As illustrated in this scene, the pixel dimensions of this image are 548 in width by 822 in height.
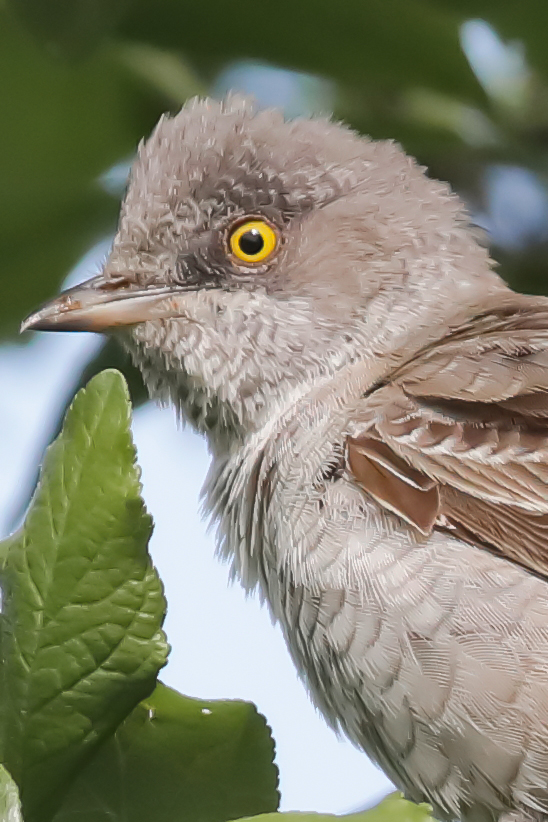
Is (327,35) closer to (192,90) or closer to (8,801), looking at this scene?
(192,90)

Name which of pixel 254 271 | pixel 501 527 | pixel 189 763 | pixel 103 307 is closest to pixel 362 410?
pixel 501 527

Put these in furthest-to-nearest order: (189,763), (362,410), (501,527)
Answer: (362,410) → (501,527) → (189,763)

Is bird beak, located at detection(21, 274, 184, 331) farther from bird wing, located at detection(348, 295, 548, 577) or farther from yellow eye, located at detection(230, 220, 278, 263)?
bird wing, located at detection(348, 295, 548, 577)

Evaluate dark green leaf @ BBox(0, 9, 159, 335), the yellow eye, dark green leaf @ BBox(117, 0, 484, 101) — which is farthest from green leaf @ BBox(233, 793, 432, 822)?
dark green leaf @ BBox(0, 9, 159, 335)

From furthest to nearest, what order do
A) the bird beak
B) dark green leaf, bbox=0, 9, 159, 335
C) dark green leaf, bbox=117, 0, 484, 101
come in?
dark green leaf, bbox=0, 9, 159, 335, dark green leaf, bbox=117, 0, 484, 101, the bird beak

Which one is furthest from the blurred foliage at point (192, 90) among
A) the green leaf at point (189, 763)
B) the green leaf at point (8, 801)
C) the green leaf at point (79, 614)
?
the green leaf at point (8, 801)

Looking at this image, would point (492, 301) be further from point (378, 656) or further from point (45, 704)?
point (45, 704)
